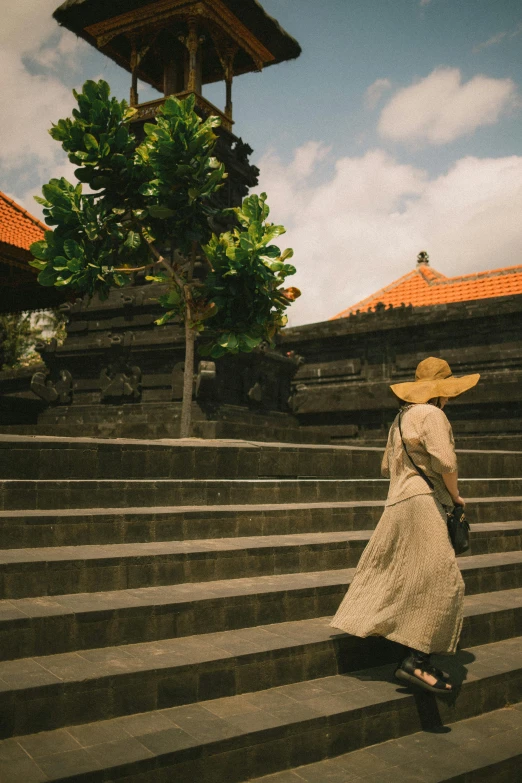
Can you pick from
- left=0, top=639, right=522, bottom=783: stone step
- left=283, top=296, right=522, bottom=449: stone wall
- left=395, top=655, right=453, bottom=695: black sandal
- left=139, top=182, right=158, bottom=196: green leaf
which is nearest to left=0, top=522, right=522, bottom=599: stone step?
left=0, top=639, right=522, bottom=783: stone step

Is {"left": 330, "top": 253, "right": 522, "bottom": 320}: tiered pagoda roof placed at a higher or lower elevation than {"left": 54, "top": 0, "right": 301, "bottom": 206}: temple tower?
lower

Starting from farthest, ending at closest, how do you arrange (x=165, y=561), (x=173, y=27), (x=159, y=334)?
(x=173, y=27)
(x=159, y=334)
(x=165, y=561)

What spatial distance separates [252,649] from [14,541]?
1.82 metres

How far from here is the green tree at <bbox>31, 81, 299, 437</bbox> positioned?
334 inches

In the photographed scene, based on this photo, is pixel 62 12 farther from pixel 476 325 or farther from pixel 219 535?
pixel 219 535

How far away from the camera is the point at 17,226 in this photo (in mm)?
14656

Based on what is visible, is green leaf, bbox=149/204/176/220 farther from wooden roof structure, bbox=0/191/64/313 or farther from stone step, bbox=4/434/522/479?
wooden roof structure, bbox=0/191/64/313

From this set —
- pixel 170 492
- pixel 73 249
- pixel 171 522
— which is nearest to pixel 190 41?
pixel 73 249

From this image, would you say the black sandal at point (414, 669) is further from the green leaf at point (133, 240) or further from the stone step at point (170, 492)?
the green leaf at point (133, 240)

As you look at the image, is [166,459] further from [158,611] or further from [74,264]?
[74,264]

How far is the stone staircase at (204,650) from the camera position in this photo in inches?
119

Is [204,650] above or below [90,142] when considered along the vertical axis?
below

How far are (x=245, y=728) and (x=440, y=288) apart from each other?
53.6 feet

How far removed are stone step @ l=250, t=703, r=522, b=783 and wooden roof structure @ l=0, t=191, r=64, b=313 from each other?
10.6 metres
